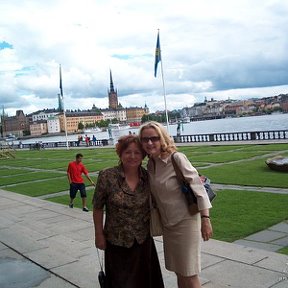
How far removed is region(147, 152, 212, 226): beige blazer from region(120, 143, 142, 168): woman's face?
196mm

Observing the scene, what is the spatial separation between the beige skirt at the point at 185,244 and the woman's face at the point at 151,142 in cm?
65

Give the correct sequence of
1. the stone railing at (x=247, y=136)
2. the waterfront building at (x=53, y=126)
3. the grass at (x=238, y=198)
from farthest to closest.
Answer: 1. the waterfront building at (x=53, y=126)
2. the stone railing at (x=247, y=136)
3. the grass at (x=238, y=198)

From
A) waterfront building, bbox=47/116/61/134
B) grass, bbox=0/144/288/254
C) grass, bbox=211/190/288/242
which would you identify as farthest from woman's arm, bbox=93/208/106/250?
waterfront building, bbox=47/116/61/134

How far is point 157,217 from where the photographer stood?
12.5ft

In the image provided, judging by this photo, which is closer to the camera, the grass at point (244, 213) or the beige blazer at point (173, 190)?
the beige blazer at point (173, 190)

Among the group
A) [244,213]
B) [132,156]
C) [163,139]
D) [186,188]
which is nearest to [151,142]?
[163,139]

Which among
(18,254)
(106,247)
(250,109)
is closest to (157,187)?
(106,247)

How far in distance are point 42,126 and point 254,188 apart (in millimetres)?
193354

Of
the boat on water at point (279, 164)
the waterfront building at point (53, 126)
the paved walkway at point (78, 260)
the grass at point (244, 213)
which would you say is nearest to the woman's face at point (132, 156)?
the paved walkway at point (78, 260)

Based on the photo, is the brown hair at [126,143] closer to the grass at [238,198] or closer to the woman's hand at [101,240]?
the woman's hand at [101,240]

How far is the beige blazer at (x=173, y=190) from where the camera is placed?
360 cm

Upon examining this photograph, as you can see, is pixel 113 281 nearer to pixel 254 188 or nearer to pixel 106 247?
pixel 106 247

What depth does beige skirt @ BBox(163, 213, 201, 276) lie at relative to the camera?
12.1 feet

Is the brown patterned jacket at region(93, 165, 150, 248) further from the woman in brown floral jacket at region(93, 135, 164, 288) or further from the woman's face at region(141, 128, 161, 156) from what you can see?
the woman's face at region(141, 128, 161, 156)
